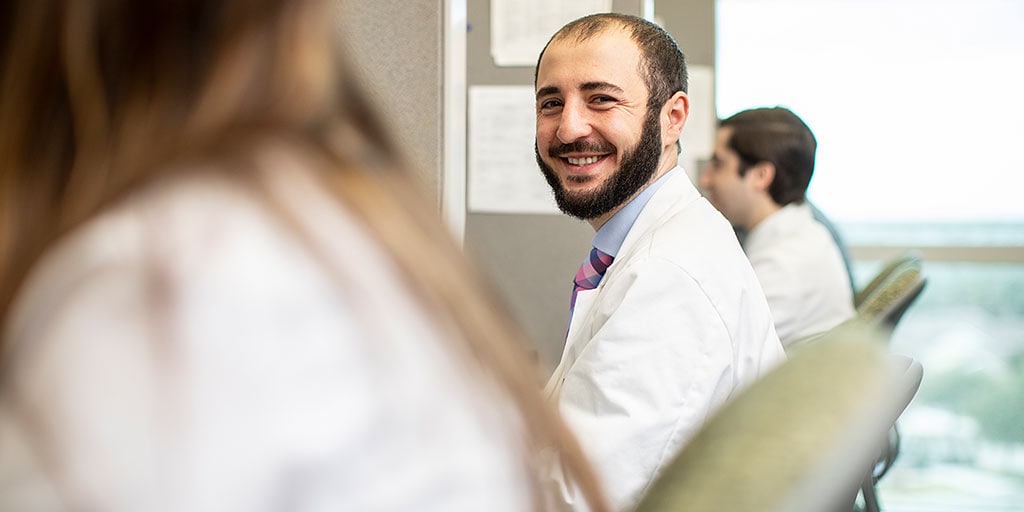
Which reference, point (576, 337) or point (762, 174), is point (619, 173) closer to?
point (576, 337)

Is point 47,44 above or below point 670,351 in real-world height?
above

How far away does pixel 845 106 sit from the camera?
3.77 meters

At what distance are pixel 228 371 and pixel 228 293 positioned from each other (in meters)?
0.02

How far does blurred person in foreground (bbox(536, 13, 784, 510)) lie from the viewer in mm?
1028

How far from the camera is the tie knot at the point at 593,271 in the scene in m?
1.32

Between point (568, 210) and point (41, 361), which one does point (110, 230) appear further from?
point (568, 210)

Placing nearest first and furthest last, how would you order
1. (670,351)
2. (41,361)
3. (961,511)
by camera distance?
(41,361), (670,351), (961,511)

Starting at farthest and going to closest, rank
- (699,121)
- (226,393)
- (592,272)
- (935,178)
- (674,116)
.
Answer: (935,178)
(699,121)
(674,116)
(592,272)
(226,393)

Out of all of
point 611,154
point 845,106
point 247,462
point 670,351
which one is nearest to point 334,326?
point 247,462

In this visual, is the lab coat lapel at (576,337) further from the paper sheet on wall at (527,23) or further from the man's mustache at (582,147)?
the paper sheet on wall at (527,23)

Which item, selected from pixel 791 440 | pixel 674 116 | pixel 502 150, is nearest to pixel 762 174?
pixel 502 150

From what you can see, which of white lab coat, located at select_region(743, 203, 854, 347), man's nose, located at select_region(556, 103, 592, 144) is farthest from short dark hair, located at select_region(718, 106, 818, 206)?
man's nose, located at select_region(556, 103, 592, 144)

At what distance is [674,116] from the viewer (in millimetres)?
1446

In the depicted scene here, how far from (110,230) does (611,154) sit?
1116 mm
